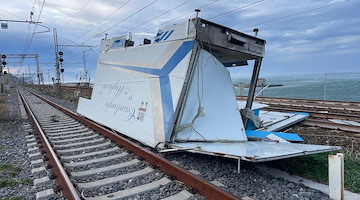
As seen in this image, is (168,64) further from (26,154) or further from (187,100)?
(26,154)

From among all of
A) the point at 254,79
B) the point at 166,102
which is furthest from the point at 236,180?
the point at 254,79

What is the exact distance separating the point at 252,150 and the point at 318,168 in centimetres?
129

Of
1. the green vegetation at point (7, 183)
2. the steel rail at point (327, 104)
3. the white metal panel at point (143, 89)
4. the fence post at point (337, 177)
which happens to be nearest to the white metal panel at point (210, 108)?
the white metal panel at point (143, 89)

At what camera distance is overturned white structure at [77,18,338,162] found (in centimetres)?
526

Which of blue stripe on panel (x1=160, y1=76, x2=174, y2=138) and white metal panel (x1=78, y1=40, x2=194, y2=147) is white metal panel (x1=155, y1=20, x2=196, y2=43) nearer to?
white metal panel (x1=78, y1=40, x2=194, y2=147)

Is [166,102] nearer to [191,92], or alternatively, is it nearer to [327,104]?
[191,92]

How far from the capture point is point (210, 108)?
18.7ft

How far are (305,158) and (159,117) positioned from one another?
2.97 meters

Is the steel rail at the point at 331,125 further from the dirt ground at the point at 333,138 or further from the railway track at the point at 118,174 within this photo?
the railway track at the point at 118,174

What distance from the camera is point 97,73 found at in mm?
9953

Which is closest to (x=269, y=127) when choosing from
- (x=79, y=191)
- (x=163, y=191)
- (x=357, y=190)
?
(x=357, y=190)

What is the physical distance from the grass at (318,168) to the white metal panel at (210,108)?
3.46 feet

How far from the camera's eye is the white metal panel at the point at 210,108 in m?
5.39

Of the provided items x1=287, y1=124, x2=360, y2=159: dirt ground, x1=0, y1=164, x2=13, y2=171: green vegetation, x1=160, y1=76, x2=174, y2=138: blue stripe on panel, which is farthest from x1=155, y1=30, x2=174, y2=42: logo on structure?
x1=287, y1=124, x2=360, y2=159: dirt ground
